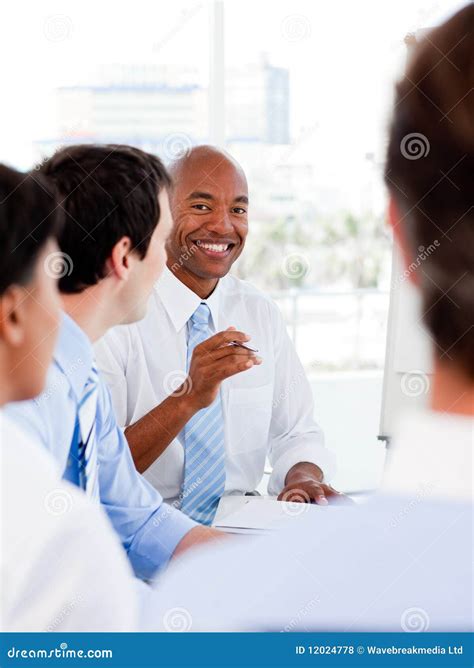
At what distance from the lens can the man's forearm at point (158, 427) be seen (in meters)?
1.25

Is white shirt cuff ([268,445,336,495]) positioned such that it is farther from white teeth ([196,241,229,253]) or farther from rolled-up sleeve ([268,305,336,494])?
white teeth ([196,241,229,253])

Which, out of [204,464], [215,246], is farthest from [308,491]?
[215,246]

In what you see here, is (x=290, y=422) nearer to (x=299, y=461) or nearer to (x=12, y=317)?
(x=299, y=461)

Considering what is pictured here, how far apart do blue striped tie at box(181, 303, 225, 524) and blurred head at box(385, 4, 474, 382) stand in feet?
2.89

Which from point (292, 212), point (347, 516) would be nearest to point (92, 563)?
point (347, 516)

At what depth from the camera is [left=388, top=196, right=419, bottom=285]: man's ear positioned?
52 centimetres

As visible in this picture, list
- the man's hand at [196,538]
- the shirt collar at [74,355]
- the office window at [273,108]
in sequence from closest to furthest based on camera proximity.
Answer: the shirt collar at [74,355] → the man's hand at [196,538] → the office window at [273,108]

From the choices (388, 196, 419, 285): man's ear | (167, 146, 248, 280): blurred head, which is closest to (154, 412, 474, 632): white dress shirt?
(388, 196, 419, 285): man's ear

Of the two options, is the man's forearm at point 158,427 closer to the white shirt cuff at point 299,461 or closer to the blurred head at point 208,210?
the white shirt cuff at point 299,461

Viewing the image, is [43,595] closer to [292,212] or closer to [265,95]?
[265,95]

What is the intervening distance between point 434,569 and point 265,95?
3140 millimetres

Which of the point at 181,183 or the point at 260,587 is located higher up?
the point at 181,183

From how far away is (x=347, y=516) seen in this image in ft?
1.75

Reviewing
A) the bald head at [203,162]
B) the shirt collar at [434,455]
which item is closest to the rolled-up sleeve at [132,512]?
the shirt collar at [434,455]
